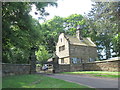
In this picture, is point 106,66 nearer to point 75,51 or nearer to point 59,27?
point 75,51

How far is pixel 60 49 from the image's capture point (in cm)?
3278

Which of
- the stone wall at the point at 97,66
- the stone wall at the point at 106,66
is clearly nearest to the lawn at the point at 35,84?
the stone wall at the point at 106,66

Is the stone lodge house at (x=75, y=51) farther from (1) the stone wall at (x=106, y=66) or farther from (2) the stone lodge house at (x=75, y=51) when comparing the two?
(1) the stone wall at (x=106, y=66)

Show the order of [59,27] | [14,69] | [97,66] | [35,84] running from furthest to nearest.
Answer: [59,27], [97,66], [14,69], [35,84]

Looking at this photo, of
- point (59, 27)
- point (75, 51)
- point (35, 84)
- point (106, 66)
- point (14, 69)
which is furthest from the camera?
point (59, 27)

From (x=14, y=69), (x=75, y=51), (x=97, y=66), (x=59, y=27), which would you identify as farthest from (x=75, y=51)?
(x=14, y=69)

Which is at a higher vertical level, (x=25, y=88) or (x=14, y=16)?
(x=14, y=16)

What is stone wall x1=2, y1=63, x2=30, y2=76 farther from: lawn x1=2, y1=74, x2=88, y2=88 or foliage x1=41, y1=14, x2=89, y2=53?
foliage x1=41, y1=14, x2=89, y2=53

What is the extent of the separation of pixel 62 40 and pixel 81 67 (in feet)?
29.9

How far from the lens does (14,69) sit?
1537 cm

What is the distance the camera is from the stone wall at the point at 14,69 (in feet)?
45.6

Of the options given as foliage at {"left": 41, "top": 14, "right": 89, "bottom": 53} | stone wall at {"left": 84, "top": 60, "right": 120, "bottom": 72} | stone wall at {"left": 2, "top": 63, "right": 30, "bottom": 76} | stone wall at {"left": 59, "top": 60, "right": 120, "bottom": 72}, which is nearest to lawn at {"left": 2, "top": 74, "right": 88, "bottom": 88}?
stone wall at {"left": 2, "top": 63, "right": 30, "bottom": 76}

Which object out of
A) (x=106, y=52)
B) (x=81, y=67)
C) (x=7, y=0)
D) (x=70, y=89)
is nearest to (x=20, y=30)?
(x=7, y=0)

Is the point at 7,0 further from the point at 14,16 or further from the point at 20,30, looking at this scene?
the point at 20,30
